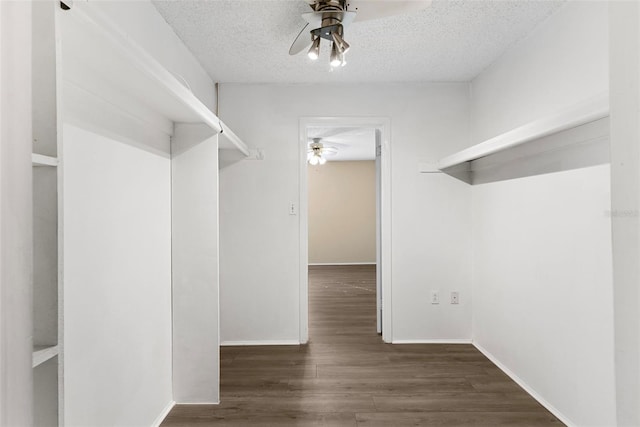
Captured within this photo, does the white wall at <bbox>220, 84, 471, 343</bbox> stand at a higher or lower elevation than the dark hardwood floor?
higher

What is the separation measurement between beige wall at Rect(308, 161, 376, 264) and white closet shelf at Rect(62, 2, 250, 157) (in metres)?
6.54

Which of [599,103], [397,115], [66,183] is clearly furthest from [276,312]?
[599,103]

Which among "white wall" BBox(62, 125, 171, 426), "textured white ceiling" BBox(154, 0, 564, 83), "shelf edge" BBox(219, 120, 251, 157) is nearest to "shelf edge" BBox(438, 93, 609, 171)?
"textured white ceiling" BBox(154, 0, 564, 83)

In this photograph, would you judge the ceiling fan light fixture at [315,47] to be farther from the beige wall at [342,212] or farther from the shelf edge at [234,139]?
the beige wall at [342,212]

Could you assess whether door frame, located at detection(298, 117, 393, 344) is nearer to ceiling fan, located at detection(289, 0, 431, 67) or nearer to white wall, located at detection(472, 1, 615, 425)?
white wall, located at detection(472, 1, 615, 425)

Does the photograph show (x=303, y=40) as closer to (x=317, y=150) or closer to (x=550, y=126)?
(x=550, y=126)

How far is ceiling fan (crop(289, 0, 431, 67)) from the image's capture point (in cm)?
177

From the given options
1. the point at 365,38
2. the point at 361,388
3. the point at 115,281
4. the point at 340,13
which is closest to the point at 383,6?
the point at 340,13

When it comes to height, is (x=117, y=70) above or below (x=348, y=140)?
below

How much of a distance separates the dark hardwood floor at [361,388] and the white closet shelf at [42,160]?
1866 mm

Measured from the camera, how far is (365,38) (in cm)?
253

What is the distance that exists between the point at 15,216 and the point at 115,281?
3.54 feet

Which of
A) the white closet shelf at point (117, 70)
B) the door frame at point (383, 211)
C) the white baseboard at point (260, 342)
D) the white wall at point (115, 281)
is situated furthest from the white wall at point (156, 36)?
the white baseboard at point (260, 342)

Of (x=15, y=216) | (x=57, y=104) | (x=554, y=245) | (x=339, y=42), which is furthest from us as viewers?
(x=554, y=245)
